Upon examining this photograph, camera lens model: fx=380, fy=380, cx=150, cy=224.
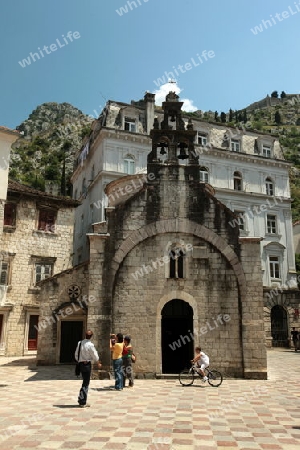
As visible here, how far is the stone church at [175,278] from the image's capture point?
1538cm

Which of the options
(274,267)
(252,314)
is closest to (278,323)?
(274,267)

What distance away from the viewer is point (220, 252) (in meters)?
16.3

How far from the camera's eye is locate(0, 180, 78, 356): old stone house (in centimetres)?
2544

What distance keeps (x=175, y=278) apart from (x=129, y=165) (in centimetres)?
1892

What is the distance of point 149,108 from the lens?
35281mm

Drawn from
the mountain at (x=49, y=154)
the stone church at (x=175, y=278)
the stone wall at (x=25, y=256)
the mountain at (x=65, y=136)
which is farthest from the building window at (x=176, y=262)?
the mountain at (x=49, y=154)

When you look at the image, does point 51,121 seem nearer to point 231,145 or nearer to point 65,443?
point 231,145

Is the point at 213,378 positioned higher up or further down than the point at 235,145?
further down

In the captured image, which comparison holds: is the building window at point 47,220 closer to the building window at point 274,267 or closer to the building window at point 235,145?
the building window at point 235,145

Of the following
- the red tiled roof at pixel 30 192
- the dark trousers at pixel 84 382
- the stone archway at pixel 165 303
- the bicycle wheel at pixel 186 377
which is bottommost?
the bicycle wheel at pixel 186 377

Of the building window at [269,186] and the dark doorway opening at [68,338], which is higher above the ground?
the building window at [269,186]

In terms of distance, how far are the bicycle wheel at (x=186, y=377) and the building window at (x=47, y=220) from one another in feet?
56.2

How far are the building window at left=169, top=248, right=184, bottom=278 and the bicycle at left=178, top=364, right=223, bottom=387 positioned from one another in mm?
3855

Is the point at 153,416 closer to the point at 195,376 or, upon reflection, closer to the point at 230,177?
the point at 195,376
